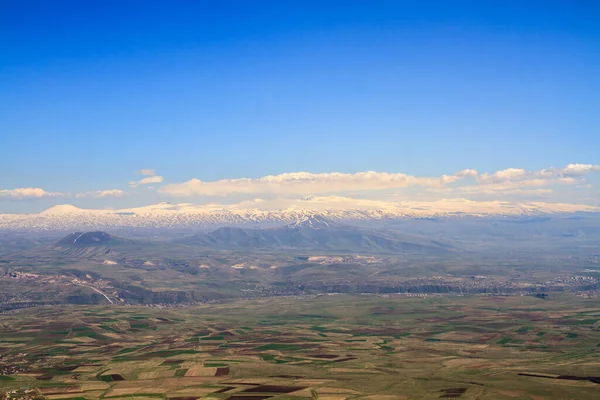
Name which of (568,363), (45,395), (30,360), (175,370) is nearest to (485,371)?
(568,363)

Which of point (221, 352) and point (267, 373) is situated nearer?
point (267, 373)

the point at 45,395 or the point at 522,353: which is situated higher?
the point at 45,395

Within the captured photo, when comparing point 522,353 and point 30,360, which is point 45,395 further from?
point 522,353

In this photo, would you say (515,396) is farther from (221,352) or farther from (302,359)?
(221,352)

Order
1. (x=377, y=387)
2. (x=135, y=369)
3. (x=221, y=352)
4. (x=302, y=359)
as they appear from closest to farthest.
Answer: (x=377, y=387) < (x=135, y=369) < (x=302, y=359) < (x=221, y=352)

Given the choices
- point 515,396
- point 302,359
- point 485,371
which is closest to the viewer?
point 515,396

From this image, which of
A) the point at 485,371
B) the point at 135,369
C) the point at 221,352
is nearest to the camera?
the point at 485,371

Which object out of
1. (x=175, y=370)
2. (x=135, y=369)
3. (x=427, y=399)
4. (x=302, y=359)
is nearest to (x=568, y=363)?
(x=427, y=399)

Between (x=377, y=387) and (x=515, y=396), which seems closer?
(x=515, y=396)

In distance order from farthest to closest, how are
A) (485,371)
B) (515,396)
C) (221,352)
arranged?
(221,352), (485,371), (515,396)
